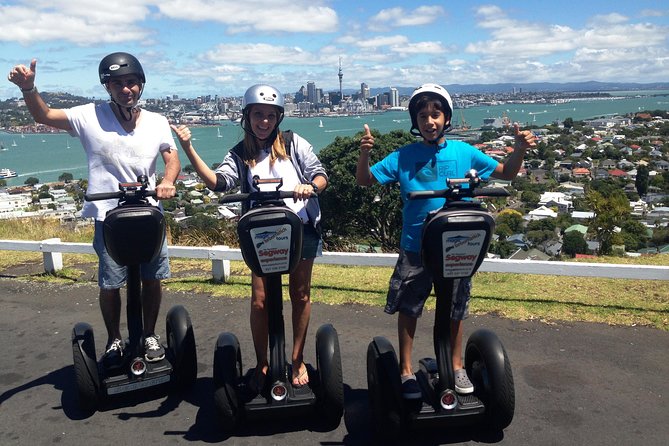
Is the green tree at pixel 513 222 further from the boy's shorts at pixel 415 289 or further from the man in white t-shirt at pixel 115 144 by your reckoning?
the man in white t-shirt at pixel 115 144

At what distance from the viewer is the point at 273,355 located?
3510 millimetres

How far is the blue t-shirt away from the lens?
11.3ft

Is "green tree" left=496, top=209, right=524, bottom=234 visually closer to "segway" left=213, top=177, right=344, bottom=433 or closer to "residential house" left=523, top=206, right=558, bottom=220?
"residential house" left=523, top=206, right=558, bottom=220

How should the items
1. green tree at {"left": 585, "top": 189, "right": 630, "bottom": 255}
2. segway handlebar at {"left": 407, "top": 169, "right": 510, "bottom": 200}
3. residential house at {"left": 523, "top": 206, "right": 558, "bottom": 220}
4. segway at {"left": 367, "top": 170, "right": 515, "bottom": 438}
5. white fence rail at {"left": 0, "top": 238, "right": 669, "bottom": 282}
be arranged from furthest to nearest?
1. residential house at {"left": 523, "top": 206, "right": 558, "bottom": 220}
2. green tree at {"left": 585, "top": 189, "right": 630, "bottom": 255}
3. white fence rail at {"left": 0, "top": 238, "right": 669, "bottom": 282}
4. segway handlebar at {"left": 407, "top": 169, "right": 510, "bottom": 200}
5. segway at {"left": 367, "top": 170, "right": 515, "bottom": 438}

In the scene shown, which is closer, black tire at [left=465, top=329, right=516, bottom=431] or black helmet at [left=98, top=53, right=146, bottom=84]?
black tire at [left=465, top=329, right=516, bottom=431]

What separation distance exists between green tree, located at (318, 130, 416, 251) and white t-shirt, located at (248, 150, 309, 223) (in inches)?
345

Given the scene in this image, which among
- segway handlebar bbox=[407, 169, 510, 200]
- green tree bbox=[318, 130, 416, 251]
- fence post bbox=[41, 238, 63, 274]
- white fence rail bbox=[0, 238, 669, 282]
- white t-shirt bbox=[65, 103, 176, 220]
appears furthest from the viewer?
green tree bbox=[318, 130, 416, 251]

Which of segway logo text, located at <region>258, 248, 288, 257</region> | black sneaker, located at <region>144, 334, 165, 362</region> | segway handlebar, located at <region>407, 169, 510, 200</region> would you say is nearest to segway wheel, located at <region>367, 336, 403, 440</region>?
segway logo text, located at <region>258, 248, 288, 257</region>

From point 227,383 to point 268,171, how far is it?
135 cm

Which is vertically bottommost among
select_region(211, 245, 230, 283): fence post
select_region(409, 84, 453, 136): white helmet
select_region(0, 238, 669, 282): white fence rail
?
select_region(211, 245, 230, 283): fence post

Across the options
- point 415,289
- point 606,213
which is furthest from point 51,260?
point 606,213

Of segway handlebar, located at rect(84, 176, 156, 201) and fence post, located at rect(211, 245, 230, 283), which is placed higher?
segway handlebar, located at rect(84, 176, 156, 201)

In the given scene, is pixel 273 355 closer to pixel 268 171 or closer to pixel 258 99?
pixel 268 171

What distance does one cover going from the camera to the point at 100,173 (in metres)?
3.89
